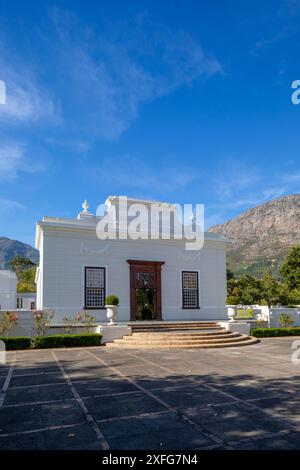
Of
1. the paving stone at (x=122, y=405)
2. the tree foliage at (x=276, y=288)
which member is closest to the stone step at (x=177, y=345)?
the paving stone at (x=122, y=405)

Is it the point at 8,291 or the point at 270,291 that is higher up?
the point at 8,291

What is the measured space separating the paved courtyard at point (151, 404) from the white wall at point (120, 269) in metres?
6.05

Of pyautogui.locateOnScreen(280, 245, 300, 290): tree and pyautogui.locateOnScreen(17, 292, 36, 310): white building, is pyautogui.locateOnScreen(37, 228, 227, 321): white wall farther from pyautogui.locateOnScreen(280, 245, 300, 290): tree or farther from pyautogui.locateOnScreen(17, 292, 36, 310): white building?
pyautogui.locateOnScreen(280, 245, 300, 290): tree

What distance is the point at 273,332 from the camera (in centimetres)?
1828

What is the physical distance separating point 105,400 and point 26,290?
45694 millimetres

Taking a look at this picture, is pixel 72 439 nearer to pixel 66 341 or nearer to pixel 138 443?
pixel 138 443

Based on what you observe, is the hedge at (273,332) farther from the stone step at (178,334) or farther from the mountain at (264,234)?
the mountain at (264,234)

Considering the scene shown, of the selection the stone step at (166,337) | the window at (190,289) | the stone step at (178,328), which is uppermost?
the window at (190,289)

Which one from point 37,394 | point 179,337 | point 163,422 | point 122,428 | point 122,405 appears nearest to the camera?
point 122,428

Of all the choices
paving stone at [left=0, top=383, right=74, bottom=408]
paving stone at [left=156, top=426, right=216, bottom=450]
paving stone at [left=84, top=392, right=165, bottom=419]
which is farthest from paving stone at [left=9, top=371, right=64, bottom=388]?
paving stone at [left=156, top=426, right=216, bottom=450]

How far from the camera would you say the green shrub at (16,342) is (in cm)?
1392

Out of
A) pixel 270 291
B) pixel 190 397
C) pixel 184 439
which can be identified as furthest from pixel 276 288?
pixel 184 439

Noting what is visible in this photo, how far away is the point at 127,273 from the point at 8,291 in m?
18.5

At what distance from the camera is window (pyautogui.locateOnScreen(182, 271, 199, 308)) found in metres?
19.6
